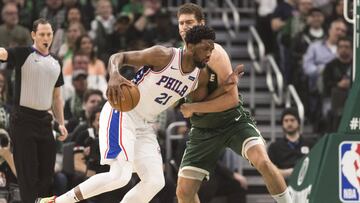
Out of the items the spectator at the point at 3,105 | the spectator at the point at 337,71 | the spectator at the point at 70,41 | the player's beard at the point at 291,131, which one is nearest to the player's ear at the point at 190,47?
the spectator at the point at 3,105

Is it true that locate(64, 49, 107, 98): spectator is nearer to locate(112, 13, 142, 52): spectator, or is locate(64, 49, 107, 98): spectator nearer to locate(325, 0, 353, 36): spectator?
locate(112, 13, 142, 52): spectator

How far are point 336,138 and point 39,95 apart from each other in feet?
10.9

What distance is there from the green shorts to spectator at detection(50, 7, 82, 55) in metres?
6.81

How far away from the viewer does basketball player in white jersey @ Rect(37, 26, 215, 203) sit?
10.3 meters

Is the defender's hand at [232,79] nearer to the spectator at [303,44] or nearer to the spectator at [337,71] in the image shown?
the spectator at [337,71]

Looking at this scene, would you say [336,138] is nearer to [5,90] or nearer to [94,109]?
[94,109]

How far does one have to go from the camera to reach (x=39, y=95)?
12.2 m

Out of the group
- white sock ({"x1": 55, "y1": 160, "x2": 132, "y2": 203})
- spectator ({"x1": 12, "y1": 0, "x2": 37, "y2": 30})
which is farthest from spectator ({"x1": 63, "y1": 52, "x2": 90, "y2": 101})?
white sock ({"x1": 55, "y1": 160, "x2": 132, "y2": 203})

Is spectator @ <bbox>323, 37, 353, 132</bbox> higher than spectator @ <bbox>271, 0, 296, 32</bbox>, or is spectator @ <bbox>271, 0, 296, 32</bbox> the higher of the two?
spectator @ <bbox>271, 0, 296, 32</bbox>

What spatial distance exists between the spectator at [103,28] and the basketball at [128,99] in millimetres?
7860

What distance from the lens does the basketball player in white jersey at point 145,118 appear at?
406 inches

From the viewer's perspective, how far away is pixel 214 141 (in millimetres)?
11172

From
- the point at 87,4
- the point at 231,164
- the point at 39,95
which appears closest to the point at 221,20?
the point at 87,4

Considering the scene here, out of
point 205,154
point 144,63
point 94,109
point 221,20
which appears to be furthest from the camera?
point 221,20
